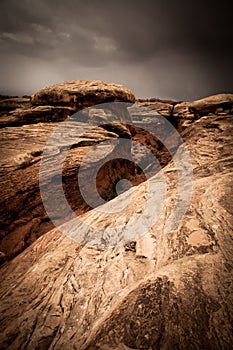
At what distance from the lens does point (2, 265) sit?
25.1ft

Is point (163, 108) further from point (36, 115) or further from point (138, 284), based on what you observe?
point (138, 284)

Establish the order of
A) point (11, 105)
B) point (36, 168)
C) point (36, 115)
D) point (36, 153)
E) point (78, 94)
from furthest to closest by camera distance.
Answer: point (11, 105) < point (78, 94) < point (36, 115) < point (36, 153) < point (36, 168)

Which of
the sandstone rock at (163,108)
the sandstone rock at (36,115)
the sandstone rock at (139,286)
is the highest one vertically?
the sandstone rock at (163,108)

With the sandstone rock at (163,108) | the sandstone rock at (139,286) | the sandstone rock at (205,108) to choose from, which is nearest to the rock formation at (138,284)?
the sandstone rock at (139,286)

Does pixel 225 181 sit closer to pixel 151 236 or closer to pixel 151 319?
pixel 151 236

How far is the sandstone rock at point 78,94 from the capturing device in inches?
487

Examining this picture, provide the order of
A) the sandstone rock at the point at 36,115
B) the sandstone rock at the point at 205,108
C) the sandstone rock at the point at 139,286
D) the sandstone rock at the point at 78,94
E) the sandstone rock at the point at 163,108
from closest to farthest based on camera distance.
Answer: the sandstone rock at the point at 139,286, the sandstone rock at the point at 36,115, the sandstone rock at the point at 78,94, the sandstone rock at the point at 205,108, the sandstone rock at the point at 163,108

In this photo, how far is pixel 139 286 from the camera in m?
4.32

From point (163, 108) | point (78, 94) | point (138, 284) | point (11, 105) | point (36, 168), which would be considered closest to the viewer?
point (138, 284)

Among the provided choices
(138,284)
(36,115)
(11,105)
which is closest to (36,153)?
(36,115)

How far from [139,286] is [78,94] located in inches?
483

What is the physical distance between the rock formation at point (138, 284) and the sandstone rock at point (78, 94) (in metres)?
7.15

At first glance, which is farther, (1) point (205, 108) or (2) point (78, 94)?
(1) point (205, 108)

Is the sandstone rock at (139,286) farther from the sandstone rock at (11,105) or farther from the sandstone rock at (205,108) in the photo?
the sandstone rock at (11,105)
